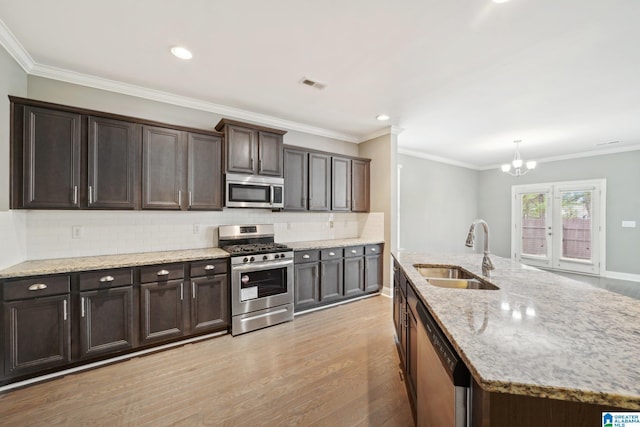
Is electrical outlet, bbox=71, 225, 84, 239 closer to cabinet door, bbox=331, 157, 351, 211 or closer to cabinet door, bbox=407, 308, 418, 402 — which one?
cabinet door, bbox=331, 157, 351, 211

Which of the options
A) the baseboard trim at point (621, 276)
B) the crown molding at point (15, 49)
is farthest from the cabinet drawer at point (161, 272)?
the baseboard trim at point (621, 276)

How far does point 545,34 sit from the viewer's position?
82.9 inches

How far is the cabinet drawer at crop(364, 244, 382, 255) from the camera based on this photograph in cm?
434

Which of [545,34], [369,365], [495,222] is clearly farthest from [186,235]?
[495,222]

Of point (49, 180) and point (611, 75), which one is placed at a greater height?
point (611, 75)

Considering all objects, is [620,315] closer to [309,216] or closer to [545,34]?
[545,34]

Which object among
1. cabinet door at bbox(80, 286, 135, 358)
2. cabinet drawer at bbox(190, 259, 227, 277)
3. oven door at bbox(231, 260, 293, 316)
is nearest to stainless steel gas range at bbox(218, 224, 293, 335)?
oven door at bbox(231, 260, 293, 316)

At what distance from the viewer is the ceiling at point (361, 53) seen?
6.21ft

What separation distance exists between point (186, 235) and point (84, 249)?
0.98 metres

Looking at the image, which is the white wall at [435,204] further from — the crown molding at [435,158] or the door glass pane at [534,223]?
the door glass pane at [534,223]

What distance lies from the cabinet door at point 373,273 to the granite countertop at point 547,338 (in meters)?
2.62

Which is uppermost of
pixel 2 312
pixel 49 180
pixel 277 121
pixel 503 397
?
pixel 277 121

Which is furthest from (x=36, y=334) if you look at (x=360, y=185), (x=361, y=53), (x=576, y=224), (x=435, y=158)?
(x=576, y=224)

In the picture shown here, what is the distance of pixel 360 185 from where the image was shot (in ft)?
15.5
